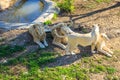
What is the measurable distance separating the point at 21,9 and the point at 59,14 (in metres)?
1.52

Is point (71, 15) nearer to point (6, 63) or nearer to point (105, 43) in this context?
point (105, 43)

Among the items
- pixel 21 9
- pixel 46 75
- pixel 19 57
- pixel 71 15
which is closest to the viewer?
pixel 46 75

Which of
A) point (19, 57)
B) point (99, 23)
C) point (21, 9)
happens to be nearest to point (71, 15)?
point (99, 23)

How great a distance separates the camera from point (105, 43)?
9.23 metres

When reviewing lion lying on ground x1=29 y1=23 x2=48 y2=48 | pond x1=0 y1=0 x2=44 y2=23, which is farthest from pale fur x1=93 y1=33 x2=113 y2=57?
pond x1=0 y1=0 x2=44 y2=23

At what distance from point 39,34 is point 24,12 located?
2499 millimetres

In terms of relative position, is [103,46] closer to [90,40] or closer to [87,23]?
[90,40]

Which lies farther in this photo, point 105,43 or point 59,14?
point 59,14

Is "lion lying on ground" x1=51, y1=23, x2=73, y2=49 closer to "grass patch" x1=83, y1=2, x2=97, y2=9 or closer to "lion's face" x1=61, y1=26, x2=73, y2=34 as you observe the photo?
"lion's face" x1=61, y1=26, x2=73, y2=34

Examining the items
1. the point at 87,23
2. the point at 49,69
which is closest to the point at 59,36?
the point at 49,69

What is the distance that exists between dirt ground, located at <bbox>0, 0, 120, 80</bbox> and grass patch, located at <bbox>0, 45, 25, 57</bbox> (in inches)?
7.3

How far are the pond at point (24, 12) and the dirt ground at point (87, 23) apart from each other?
3.07 ft

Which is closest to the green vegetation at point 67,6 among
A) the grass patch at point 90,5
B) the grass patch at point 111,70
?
the grass patch at point 90,5

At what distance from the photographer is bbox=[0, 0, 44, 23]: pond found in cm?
1096
